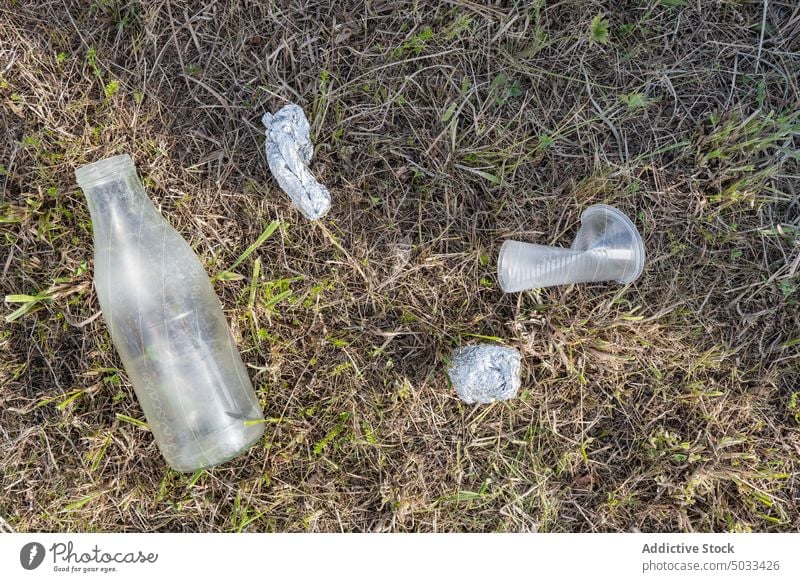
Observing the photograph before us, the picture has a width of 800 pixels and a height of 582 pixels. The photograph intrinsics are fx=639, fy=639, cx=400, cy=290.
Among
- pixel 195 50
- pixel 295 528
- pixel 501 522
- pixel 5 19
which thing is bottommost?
pixel 501 522

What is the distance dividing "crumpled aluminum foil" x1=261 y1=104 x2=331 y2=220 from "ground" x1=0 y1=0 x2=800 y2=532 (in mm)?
52

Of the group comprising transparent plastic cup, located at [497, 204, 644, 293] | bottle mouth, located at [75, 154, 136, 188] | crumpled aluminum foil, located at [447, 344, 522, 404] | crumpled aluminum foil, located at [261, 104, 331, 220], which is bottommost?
crumpled aluminum foil, located at [447, 344, 522, 404]

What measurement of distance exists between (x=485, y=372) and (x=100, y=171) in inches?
48.7

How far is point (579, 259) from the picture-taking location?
6.45 ft

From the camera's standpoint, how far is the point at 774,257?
2100 mm

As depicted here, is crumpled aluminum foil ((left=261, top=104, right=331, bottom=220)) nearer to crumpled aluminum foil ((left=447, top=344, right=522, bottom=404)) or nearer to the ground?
the ground

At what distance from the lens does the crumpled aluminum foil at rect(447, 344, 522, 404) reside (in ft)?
6.40

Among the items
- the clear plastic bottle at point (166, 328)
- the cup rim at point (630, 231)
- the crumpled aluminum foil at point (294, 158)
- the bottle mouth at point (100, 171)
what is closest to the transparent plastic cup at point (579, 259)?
the cup rim at point (630, 231)

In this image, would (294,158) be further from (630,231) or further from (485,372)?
(630,231)

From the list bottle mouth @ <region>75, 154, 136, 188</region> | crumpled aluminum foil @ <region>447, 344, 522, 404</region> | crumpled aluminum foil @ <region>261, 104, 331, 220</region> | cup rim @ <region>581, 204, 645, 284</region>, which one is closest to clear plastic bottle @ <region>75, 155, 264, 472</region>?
bottle mouth @ <region>75, 154, 136, 188</region>

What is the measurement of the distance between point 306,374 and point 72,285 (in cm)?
77

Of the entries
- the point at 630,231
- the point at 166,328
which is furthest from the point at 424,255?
the point at 166,328
